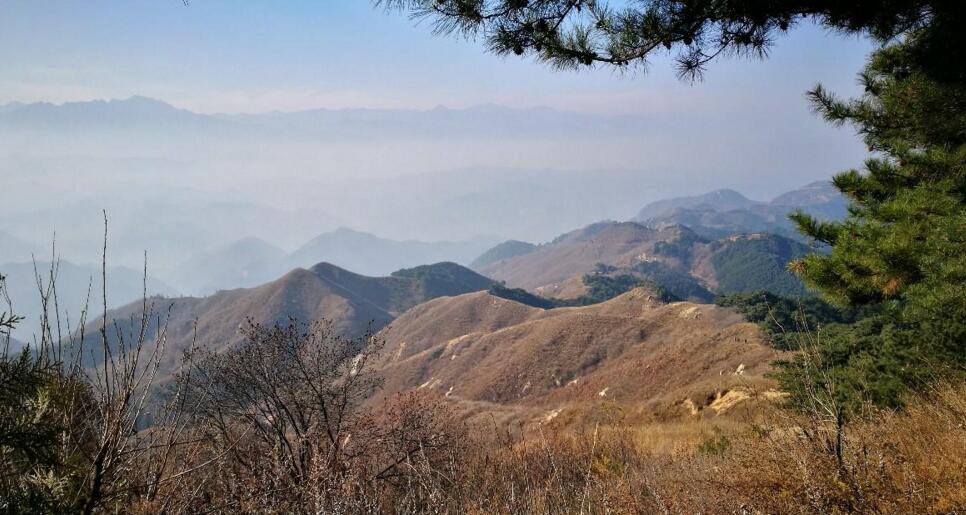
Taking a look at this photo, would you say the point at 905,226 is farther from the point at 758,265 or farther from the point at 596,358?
the point at 758,265

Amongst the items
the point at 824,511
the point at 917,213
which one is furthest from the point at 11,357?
the point at 917,213

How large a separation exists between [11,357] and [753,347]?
34.8 metres

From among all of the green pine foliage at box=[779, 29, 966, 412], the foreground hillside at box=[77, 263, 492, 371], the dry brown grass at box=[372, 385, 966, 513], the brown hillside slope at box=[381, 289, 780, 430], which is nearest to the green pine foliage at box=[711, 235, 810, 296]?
the brown hillside slope at box=[381, 289, 780, 430]

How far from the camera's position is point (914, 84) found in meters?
6.26

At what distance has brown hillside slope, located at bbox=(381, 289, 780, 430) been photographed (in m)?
27.9

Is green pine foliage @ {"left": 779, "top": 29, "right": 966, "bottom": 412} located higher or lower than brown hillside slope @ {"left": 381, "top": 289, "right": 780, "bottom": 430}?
higher

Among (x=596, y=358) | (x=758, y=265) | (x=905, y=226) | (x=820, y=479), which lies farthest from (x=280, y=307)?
(x=758, y=265)

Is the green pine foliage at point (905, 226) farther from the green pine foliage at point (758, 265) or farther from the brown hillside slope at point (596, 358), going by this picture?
the green pine foliage at point (758, 265)

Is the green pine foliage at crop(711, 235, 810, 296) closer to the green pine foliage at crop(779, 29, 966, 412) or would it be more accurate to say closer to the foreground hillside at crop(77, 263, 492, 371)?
the foreground hillside at crop(77, 263, 492, 371)

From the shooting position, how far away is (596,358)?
51.7 metres

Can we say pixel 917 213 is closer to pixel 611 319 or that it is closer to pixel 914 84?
pixel 914 84

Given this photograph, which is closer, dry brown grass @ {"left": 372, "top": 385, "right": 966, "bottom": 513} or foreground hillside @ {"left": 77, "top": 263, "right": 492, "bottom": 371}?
dry brown grass @ {"left": 372, "top": 385, "right": 966, "bottom": 513}

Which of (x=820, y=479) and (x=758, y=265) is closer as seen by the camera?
(x=820, y=479)

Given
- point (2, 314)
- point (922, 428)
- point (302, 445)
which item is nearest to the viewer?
point (2, 314)
